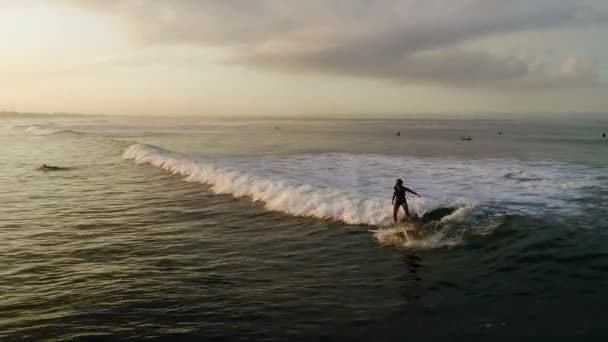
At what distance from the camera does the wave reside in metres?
19.4

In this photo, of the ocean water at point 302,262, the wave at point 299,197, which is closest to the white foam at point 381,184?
the wave at point 299,197

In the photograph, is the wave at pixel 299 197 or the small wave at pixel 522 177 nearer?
the wave at pixel 299 197

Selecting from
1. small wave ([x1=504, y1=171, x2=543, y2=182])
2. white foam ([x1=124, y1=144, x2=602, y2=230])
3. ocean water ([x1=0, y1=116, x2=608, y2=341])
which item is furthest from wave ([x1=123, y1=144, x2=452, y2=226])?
small wave ([x1=504, y1=171, x2=543, y2=182])

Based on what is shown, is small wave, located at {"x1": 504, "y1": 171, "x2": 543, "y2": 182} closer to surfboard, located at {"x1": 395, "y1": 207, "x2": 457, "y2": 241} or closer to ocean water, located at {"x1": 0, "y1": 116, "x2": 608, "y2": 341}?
ocean water, located at {"x1": 0, "y1": 116, "x2": 608, "y2": 341}

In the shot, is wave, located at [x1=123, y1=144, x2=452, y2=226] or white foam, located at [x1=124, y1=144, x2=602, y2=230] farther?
white foam, located at [x1=124, y1=144, x2=602, y2=230]

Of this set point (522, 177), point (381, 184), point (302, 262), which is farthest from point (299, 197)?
point (522, 177)

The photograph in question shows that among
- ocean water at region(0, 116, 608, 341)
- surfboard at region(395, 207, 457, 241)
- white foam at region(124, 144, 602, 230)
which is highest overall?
white foam at region(124, 144, 602, 230)

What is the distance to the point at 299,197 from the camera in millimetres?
22484

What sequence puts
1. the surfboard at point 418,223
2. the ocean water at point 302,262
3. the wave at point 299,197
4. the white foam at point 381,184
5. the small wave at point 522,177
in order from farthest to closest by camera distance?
the small wave at point 522,177, the white foam at point 381,184, the wave at point 299,197, the surfboard at point 418,223, the ocean water at point 302,262

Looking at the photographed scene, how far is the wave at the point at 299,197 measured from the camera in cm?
1944

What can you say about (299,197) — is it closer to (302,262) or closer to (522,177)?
(302,262)

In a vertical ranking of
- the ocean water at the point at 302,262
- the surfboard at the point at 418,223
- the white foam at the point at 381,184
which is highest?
the white foam at the point at 381,184

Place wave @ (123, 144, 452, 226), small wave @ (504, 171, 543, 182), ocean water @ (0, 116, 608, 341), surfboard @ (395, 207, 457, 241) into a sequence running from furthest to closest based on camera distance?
small wave @ (504, 171, 543, 182)
wave @ (123, 144, 452, 226)
surfboard @ (395, 207, 457, 241)
ocean water @ (0, 116, 608, 341)

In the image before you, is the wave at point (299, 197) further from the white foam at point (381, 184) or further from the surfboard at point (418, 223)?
the surfboard at point (418, 223)
